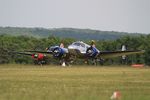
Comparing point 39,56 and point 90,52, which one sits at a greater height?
point 90,52

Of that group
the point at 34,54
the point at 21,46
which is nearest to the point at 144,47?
the point at 21,46

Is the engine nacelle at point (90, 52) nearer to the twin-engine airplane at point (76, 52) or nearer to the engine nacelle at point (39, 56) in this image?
the twin-engine airplane at point (76, 52)

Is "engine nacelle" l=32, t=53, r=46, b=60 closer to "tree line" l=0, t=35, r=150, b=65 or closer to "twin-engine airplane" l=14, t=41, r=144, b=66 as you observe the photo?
"twin-engine airplane" l=14, t=41, r=144, b=66

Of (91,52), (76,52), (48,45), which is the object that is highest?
(76,52)

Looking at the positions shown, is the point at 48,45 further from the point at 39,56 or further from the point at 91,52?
the point at 91,52

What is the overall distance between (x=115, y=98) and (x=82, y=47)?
58.8 m

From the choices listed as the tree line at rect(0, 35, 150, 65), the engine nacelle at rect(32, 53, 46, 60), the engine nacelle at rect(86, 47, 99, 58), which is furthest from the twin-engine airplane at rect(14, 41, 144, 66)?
the tree line at rect(0, 35, 150, 65)

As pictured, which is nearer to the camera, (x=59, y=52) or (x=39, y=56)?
(x=59, y=52)

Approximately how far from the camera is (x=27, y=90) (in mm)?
28297

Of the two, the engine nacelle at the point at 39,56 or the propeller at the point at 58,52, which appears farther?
the engine nacelle at the point at 39,56

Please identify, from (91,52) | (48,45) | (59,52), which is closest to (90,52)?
(91,52)

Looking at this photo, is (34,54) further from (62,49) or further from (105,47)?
(105,47)

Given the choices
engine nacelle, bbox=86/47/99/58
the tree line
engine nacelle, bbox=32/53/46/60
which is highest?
engine nacelle, bbox=86/47/99/58

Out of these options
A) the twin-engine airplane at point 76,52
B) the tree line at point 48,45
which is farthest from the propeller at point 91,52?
the tree line at point 48,45
